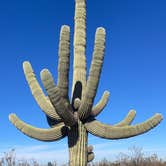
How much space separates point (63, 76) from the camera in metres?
6.57

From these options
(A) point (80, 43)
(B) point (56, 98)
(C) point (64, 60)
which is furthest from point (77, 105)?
(A) point (80, 43)

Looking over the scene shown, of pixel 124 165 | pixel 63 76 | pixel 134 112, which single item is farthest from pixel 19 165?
pixel 63 76

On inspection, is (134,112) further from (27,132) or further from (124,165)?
(124,165)

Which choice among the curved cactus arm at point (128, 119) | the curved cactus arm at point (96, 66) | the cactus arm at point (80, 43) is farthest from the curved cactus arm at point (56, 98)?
the curved cactus arm at point (128, 119)

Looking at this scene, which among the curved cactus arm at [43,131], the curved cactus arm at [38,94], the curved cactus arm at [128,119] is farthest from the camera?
the curved cactus arm at [128,119]

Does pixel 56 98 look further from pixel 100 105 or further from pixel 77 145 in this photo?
pixel 100 105

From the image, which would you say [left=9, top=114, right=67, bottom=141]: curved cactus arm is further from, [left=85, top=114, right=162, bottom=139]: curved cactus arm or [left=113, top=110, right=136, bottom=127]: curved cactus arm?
[left=113, top=110, right=136, bottom=127]: curved cactus arm

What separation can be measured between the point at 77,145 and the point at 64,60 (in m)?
1.53

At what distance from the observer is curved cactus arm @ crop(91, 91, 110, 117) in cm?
759

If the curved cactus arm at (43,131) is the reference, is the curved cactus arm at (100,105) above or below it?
above

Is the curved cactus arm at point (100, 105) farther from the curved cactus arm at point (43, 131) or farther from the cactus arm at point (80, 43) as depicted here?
the curved cactus arm at point (43, 131)

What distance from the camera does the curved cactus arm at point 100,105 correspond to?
7.59 metres

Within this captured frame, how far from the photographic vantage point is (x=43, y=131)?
7355 millimetres

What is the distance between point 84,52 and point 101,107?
102 centimetres
